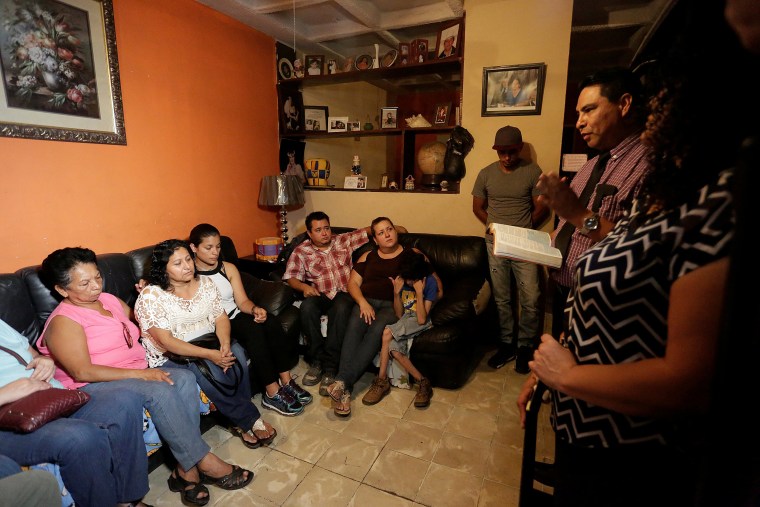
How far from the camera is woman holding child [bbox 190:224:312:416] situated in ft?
7.32

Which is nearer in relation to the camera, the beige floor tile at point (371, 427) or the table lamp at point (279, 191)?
the beige floor tile at point (371, 427)

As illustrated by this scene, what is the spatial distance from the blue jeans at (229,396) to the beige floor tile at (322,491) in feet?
1.53

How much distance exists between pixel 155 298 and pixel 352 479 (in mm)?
1327

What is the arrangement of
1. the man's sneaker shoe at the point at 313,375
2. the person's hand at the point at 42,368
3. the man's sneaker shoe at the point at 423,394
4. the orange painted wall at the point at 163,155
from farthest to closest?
1. the man's sneaker shoe at the point at 313,375
2. the man's sneaker shoe at the point at 423,394
3. the orange painted wall at the point at 163,155
4. the person's hand at the point at 42,368

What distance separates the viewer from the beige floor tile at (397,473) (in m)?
1.72

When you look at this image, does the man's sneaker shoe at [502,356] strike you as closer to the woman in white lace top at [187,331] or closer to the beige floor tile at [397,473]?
the beige floor tile at [397,473]

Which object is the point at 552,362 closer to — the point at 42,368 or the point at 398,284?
the point at 398,284

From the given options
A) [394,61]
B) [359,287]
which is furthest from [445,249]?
[394,61]

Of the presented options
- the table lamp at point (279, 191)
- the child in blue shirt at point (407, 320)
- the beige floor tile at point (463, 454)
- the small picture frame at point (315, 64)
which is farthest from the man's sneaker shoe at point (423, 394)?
the small picture frame at point (315, 64)

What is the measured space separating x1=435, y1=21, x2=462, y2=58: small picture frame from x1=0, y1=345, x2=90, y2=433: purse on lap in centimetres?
336

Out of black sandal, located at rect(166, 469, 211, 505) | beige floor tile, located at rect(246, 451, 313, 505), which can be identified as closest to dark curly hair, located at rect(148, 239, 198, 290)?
black sandal, located at rect(166, 469, 211, 505)

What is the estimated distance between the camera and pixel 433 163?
3.54 metres

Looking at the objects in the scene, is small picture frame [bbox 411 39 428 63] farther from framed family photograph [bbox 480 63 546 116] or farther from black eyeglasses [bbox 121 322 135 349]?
black eyeglasses [bbox 121 322 135 349]

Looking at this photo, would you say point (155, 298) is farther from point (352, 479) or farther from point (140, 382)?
point (352, 479)
